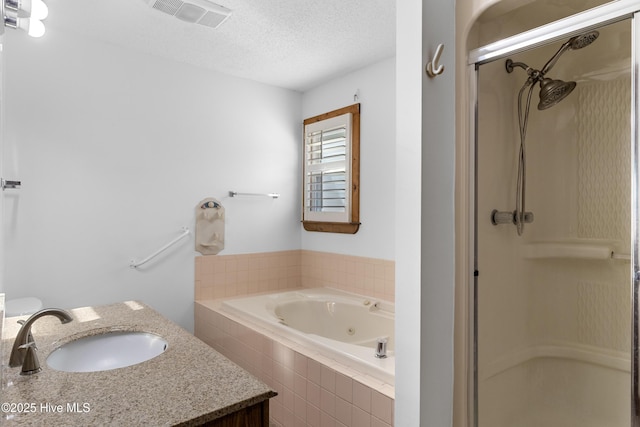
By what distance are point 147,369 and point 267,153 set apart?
257 centimetres

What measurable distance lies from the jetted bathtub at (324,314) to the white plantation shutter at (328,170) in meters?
0.72

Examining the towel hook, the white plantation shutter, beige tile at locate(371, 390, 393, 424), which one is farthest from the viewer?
the white plantation shutter

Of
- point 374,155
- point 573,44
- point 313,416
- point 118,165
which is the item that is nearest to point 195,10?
point 118,165

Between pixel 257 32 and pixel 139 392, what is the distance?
2.23m

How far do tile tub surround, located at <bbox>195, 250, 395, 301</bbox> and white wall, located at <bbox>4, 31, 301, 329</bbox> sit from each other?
0.12 metres

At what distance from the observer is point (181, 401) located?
102cm

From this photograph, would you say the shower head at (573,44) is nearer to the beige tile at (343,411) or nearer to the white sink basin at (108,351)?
the beige tile at (343,411)

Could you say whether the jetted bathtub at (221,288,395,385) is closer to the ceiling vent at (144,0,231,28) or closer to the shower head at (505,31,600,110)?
the shower head at (505,31,600,110)

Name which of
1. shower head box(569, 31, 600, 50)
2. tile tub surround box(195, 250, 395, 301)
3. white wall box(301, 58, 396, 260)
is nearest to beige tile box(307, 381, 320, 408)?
tile tub surround box(195, 250, 395, 301)

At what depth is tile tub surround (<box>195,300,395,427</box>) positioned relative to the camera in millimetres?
1634

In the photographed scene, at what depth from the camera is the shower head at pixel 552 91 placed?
2.04 m

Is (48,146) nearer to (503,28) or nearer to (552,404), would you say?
(503,28)

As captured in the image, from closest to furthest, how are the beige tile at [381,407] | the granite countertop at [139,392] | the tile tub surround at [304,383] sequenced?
the granite countertop at [139,392] → the beige tile at [381,407] → the tile tub surround at [304,383]

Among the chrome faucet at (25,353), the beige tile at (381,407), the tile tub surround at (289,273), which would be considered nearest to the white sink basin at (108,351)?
the chrome faucet at (25,353)
